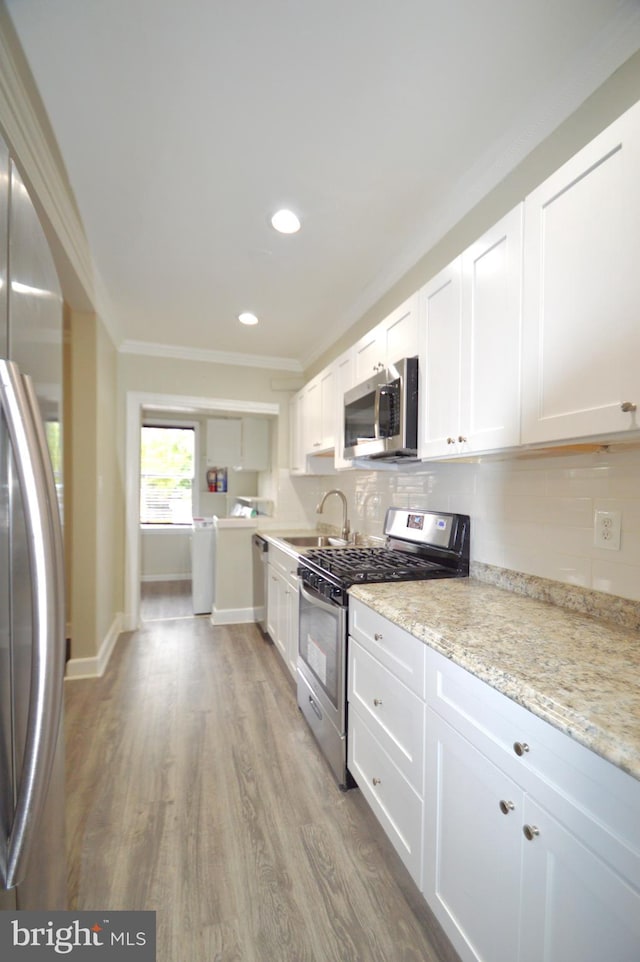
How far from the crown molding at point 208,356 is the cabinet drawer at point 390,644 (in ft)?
10.2

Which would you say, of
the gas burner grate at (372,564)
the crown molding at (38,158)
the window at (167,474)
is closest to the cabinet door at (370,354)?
the gas burner grate at (372,564)

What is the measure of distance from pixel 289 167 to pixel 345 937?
2714mm

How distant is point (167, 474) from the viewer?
587cm

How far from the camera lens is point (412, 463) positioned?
2.32 meters

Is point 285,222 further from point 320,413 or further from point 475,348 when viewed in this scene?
point 320,413

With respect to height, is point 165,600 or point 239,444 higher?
point 239,444

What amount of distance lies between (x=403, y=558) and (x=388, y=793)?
1.05 meters

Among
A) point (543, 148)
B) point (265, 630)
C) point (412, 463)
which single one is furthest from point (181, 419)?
point (543, 148)

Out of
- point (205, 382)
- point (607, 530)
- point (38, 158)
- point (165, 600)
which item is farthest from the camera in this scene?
point (165, 600)

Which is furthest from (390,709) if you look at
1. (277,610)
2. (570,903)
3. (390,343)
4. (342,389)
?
(342,389)

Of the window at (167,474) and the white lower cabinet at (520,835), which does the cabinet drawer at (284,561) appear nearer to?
the white lower cabinet at (520,835)

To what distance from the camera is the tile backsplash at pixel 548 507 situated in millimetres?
1211

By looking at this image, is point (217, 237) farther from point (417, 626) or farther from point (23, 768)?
point (23, 768)

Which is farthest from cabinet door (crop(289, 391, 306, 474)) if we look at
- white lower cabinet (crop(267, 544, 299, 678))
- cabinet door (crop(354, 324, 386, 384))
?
cabinet door (crop(354, 324, 386, 384))
